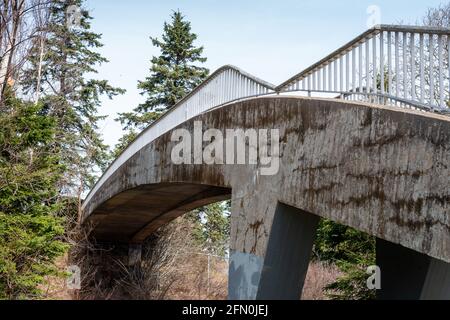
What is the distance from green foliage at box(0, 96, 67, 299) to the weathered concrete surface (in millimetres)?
3846

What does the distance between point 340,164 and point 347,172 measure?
5.9 inches

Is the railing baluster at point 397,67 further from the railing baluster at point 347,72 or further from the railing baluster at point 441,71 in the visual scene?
the railing baluster at point 347,72

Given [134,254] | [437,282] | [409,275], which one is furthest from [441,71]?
[134,254]

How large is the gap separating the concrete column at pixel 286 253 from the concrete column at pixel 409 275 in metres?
1.47

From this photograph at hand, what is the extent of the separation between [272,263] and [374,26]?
10.7 feet

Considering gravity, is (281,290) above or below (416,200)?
below

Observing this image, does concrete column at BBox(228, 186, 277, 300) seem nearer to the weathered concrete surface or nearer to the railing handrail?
the weathered concrete surface

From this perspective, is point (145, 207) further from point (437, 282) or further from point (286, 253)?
point (437, 282)

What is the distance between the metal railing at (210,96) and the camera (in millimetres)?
8250

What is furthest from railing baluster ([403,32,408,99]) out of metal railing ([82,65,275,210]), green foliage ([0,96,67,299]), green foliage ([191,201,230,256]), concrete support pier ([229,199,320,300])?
green foliage ([191,201,230,256])

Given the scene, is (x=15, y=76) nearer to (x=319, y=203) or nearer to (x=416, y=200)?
(x=319, y=203)

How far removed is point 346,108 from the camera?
5602 mm

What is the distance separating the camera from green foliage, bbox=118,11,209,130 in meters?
30.2
